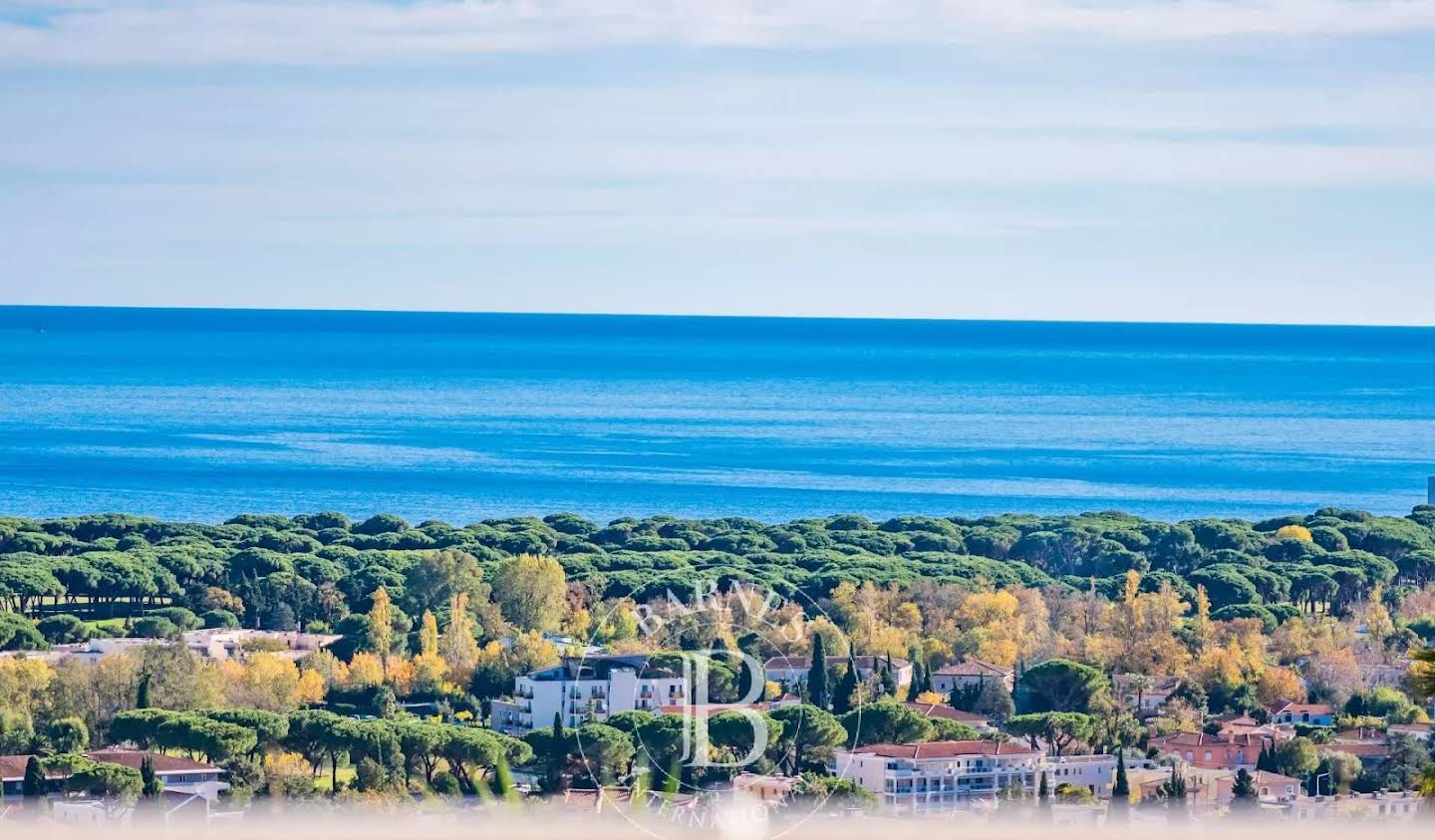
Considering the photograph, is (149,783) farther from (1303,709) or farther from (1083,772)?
(1303,709)

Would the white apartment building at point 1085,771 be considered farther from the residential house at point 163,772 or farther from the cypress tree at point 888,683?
the residential house at point 163,772

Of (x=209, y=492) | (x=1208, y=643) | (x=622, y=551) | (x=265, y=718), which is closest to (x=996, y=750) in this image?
(x=265, y=718)

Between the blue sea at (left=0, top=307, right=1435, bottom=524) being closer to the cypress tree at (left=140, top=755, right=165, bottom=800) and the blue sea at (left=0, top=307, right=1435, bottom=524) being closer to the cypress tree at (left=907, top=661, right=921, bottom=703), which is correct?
the cypress tree at (left=907, top=661, right=921, bottom=703)

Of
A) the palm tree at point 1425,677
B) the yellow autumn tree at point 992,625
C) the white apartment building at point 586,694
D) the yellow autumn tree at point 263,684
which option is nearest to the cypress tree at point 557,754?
the white apartment building at point 586,694

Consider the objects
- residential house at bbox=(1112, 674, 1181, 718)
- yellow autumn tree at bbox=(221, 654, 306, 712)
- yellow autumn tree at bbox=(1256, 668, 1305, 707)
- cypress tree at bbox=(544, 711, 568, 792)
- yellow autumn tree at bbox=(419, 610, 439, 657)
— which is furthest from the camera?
yellow autumn tree at bbox=(419, 610, 439, 657)

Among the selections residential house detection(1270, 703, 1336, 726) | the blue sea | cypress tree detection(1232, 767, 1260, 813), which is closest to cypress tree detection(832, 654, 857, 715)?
cypress tree detection(1232, 767, 1260, 813)

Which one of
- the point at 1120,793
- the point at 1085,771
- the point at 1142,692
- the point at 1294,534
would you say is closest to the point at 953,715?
the point at 1085,771
